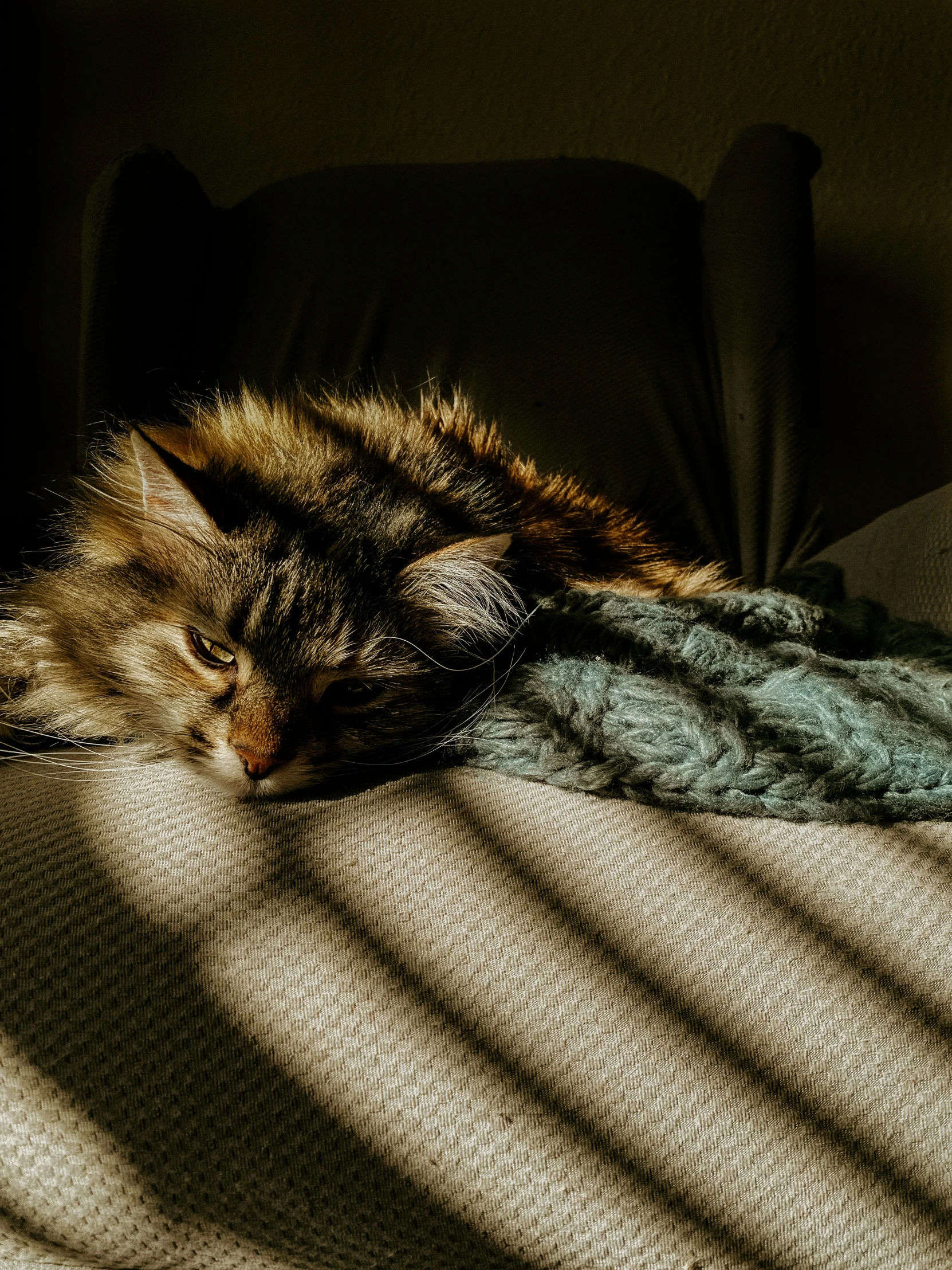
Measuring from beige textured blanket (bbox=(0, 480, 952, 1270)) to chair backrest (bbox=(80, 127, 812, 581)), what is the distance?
3.25ft

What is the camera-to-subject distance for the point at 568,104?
2213mm

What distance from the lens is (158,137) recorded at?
2.26 meters

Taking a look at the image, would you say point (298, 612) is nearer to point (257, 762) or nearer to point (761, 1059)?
point (257, 762)

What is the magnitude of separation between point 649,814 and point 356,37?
7.35 ft

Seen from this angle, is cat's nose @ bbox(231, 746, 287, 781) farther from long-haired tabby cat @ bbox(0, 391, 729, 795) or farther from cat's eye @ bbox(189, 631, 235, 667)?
cat's eye @ bbox(189, 631, 235, 667)

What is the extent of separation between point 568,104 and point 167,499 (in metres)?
1.82

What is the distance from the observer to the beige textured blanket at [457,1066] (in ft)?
2.05

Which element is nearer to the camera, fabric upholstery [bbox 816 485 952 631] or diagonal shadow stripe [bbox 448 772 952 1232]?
diagonal shadow stripe [bbox 448 772 952 1232]

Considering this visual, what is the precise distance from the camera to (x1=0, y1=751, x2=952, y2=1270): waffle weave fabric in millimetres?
624

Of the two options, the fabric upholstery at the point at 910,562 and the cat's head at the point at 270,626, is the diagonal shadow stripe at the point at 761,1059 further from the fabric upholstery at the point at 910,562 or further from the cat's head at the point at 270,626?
the fabric upholstery at the point at 910,562

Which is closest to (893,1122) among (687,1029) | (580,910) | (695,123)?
(687,1029)

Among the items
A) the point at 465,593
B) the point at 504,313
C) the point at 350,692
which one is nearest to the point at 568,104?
the point at 504,313

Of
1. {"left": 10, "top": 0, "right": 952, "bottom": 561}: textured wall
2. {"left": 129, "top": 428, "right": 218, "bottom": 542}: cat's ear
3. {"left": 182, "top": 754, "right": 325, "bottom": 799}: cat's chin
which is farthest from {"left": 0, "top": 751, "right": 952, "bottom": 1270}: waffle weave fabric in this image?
{"left": 10, "top": 0, "right": 952, "bottom": 561}: textured wall

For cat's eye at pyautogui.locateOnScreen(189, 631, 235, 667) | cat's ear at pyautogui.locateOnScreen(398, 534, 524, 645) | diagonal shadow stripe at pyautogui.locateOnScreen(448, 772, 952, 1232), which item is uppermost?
cat's ear at pyautogui.locateOnScreen(398, 534, 524, 645)
